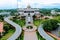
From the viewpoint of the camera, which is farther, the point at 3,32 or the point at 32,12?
the point at 32,12

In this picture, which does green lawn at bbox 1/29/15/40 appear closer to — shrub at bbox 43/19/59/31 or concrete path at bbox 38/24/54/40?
concrete path at bbox 38/24/54/40

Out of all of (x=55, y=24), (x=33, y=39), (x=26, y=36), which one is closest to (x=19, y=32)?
(x=26, y=36)

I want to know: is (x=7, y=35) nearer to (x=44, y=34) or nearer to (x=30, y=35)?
(x=30, y=35)

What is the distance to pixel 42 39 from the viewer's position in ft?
63.4

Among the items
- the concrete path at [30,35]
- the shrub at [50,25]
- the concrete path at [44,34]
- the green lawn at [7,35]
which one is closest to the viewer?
the concrete path at [44,34]

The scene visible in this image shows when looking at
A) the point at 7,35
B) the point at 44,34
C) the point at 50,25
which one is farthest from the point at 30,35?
the point at 50,25

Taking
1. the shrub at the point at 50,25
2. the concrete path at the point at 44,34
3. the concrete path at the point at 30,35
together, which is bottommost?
the concrete path at the point at 30,35

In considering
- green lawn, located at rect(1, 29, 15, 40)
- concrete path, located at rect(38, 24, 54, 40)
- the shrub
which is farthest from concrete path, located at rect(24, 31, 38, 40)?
green lawn, located at rect(1, 29, 15, 40)

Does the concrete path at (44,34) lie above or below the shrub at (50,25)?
below

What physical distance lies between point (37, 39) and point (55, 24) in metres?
4.88

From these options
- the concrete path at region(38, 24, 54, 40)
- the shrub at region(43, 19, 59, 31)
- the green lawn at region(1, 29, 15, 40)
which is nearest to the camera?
the concrete path at region(38, 24, 54, 40)

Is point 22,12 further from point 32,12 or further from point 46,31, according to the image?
point 46,31

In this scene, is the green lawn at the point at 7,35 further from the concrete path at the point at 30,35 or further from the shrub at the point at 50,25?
the shrub at the point at 50,25

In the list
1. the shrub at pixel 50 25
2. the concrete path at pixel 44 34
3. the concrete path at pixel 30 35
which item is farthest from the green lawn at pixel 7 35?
the shrub at pixel 50 25
